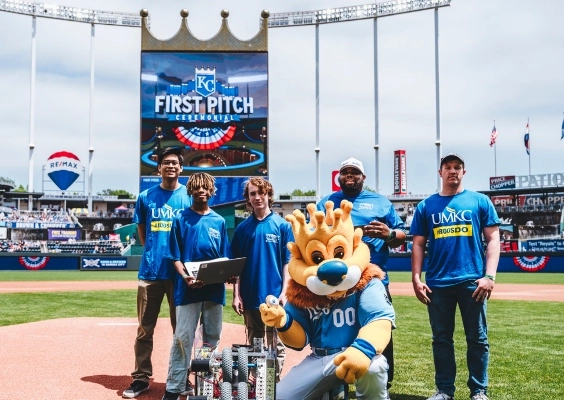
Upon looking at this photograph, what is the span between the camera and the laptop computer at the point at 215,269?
163 inches

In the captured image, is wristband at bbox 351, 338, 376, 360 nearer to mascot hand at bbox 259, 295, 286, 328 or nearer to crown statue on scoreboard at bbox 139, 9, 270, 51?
mascot hand at bbox 259, 295, 286, 328

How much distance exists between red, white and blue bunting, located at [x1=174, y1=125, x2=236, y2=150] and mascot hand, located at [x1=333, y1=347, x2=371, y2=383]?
27.0 meters

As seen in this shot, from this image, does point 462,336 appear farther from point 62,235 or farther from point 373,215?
point 62,235

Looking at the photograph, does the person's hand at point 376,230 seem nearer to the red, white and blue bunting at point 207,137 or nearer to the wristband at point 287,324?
the wristband at point 287,324

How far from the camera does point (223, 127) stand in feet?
97.7

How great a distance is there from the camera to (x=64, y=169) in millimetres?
51312

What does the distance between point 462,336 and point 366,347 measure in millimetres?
6038

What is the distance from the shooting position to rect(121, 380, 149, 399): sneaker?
487 cm

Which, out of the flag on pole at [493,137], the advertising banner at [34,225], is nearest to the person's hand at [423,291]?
the flag on pole at [493,137]

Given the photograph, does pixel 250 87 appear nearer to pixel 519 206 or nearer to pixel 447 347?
pixel 447 347

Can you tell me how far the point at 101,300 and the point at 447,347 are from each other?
38.1 feet

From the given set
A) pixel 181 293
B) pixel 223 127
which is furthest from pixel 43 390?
pixel 223 127

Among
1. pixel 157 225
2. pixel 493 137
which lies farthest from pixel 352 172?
pixel 493 137

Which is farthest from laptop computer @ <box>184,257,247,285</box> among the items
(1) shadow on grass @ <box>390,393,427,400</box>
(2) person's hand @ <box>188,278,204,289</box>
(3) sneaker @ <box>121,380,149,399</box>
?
(1) shadow on grass @ <box>390,393,427,400</box>
